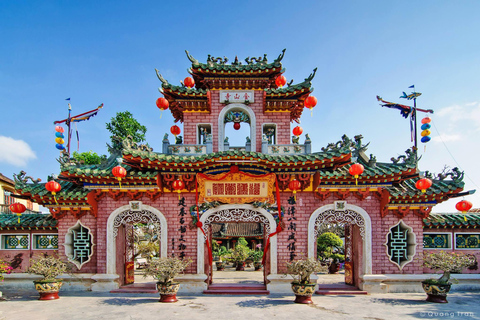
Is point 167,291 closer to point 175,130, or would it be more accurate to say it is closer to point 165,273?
point 165,273

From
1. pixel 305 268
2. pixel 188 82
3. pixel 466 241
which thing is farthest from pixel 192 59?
pixel 466 241

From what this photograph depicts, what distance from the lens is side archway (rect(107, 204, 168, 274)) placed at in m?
11.8

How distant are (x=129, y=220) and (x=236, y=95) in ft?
20.7

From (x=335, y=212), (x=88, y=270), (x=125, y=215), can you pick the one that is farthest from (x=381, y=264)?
(x=88, y=270)

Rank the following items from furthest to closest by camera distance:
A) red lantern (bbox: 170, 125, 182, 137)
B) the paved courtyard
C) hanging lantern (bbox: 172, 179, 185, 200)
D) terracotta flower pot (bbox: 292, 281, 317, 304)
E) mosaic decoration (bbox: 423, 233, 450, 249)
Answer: red lantern (bbox: 170, 125, 182, 137)
mosaic decoration (bbox: 423, 233, 450, 249)
hanging lantern (bbox: 172, 179, 185, 200)
terracotta flower pot (bbox: 292, 281, 317, 304)
the paved courtyard

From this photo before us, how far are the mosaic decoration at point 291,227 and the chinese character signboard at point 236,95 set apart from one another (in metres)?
4.31

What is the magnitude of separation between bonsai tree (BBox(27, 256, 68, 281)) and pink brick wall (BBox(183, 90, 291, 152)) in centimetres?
612

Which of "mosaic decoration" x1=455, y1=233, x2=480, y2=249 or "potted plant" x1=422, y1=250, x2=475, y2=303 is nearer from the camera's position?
"potted plant" x1=422, y1=250, x2=475, y2=303

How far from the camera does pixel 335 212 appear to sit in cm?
1216

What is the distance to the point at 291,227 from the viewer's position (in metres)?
11.9

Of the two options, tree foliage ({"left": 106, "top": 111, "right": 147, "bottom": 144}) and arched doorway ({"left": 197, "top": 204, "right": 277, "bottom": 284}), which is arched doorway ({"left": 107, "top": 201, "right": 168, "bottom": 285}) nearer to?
arched doorway ({"left": 197, "top": 204, "right": 277, "bottom": 284})

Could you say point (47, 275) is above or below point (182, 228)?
below

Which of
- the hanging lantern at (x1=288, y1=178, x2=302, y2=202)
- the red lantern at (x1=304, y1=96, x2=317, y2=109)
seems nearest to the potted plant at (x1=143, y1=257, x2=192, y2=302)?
the hanging lantern at (x1=288, y1=178, x2=302, y2=202)

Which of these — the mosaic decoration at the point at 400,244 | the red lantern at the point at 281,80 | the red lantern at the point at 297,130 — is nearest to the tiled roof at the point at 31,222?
the red lantern at the point at 281,80
